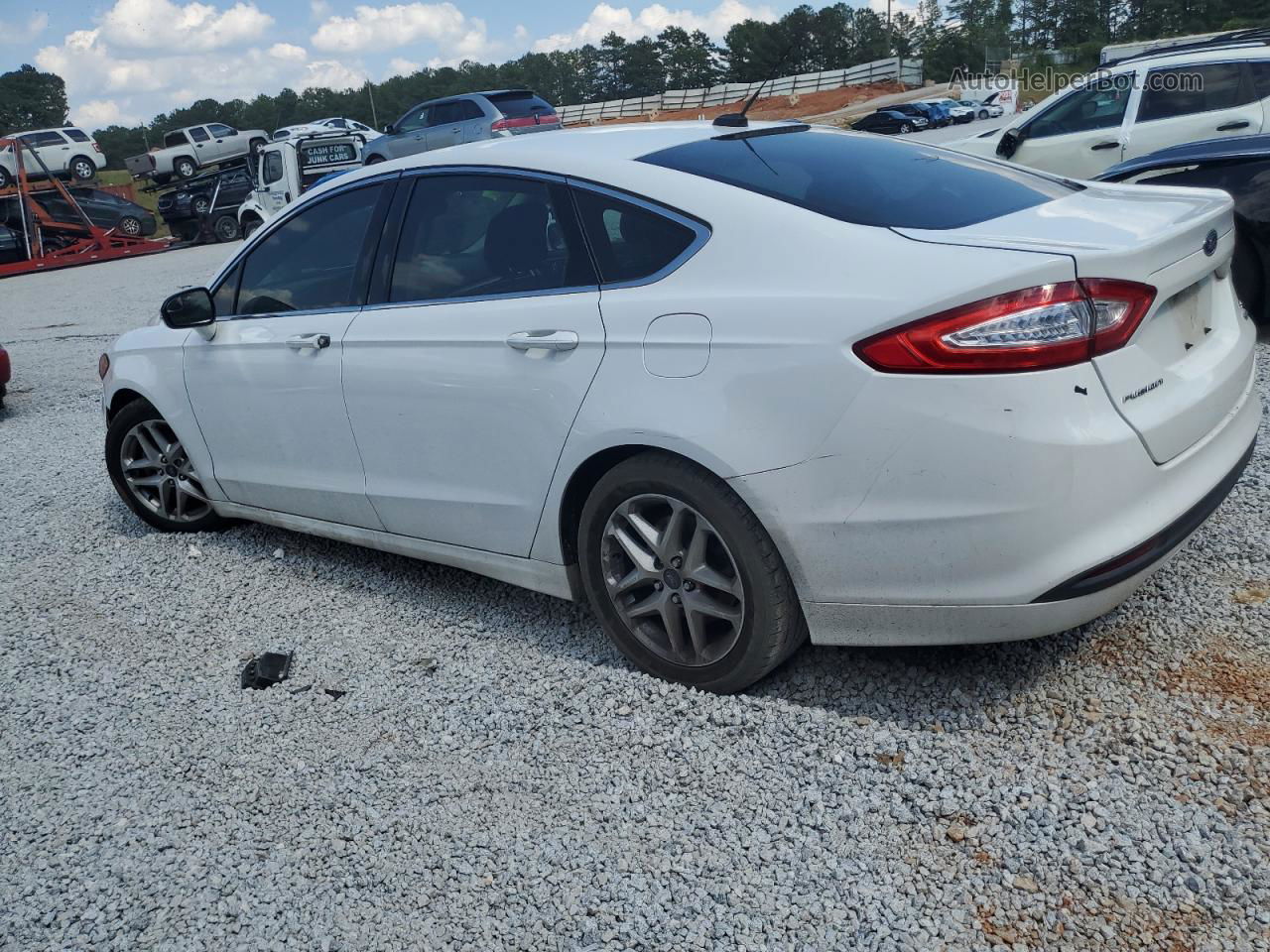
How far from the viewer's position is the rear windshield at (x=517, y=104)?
22.9 m

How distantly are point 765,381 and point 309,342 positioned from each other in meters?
2.01

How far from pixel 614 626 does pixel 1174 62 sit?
881 cm

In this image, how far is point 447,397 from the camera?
3500mm

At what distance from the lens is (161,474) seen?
5.16 metres

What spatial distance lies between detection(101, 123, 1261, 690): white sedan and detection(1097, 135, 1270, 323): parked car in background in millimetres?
3161

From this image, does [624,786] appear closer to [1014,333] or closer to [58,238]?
[1014,333]

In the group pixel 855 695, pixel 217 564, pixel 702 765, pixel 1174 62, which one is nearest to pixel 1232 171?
pixel 1174 62

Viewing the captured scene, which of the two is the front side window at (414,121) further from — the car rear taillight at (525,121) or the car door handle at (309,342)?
the car door handle at (309,342)

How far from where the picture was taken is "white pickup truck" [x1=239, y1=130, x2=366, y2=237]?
74.4ft

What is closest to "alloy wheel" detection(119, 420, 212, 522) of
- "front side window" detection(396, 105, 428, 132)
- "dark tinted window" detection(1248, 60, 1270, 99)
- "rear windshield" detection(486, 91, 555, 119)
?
"dark tinted window" detection(1248, 60, 1270, 99)

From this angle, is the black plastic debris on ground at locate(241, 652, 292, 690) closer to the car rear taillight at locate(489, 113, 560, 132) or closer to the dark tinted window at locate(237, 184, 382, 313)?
the dark tinted window at locate(237, 184, 382, 313)

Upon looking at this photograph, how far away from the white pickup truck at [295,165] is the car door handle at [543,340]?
20.5m

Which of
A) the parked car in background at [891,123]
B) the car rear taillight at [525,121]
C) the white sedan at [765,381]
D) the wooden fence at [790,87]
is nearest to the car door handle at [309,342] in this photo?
the white sedan at [765,381]

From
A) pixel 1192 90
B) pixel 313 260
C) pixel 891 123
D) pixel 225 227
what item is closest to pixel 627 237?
pixel 313 260
